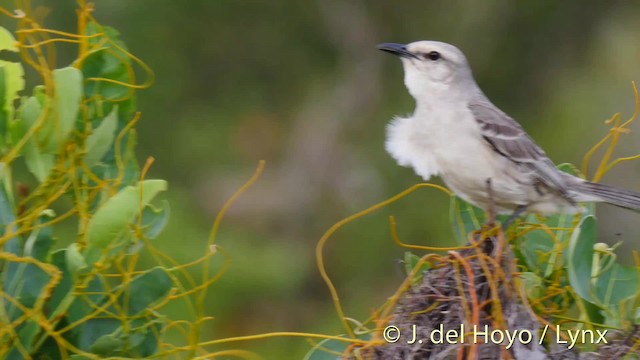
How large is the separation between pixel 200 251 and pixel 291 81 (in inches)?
71.1

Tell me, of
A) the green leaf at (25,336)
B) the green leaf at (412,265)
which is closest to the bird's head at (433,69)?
the green leaf at (412,265)

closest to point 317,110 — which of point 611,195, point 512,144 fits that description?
point 512,144

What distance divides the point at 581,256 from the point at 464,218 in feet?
1.55

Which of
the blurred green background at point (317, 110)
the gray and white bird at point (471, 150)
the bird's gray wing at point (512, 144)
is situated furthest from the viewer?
the blurred green background at point (317, 110)

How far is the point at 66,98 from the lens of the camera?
94.0 inches

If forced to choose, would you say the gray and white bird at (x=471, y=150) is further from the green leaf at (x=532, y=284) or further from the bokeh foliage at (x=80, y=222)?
the bokeh foliage at (x=80, y=222)

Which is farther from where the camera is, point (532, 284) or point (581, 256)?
point (532, 284)

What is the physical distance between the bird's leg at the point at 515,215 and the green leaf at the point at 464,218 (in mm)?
64

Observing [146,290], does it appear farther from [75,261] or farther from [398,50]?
[398,50]

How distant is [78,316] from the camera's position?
7.88 feet

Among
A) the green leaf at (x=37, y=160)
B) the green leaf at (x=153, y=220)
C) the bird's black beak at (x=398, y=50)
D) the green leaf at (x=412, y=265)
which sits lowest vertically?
the green leaf at (x=412, y=265)

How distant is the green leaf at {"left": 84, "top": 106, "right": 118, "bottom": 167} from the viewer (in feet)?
8.18

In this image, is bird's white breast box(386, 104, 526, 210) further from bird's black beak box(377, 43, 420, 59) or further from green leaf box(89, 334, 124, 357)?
green leaf box(89, 334, 124, 357)

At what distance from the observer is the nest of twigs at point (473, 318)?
2.38 meters
